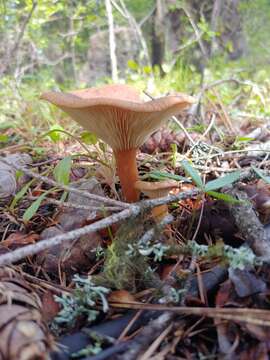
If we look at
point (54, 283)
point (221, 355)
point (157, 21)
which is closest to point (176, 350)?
point (221, 355)

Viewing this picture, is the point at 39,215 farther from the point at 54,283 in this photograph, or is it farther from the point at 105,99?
the point at 105,99

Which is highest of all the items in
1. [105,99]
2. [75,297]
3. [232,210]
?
[105,99]

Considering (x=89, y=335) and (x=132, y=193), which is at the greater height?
(x=132, y=193)

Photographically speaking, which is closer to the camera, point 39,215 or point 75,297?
point 75,297

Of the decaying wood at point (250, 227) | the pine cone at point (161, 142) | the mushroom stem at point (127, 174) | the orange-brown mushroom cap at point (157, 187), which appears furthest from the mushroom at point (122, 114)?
the pine cone at point (161, 142)

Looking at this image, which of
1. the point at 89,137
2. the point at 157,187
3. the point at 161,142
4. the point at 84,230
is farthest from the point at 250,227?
the point at 161,142

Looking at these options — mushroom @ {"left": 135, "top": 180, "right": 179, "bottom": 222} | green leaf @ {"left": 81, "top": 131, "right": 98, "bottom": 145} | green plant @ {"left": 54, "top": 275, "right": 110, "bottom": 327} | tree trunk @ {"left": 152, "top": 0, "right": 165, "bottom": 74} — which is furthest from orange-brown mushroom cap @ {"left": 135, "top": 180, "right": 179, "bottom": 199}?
tree trunk @ {"left": 152, "top": 0, "right": 165, "bottom": 74}

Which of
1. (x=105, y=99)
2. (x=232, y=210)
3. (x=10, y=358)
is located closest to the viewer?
(x=10, y=358)

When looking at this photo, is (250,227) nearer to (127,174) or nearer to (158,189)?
(158,189)
